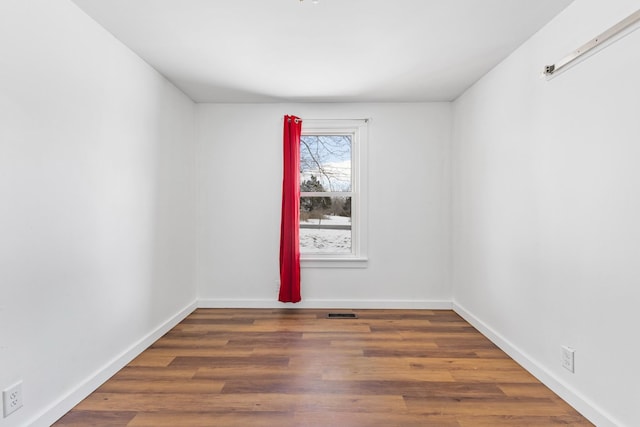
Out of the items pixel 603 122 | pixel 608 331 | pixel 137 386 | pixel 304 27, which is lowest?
pixel 137 386

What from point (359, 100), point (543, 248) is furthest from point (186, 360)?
point (359, 100)

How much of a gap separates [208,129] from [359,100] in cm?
171

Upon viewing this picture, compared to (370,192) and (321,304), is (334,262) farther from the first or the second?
(370,192)

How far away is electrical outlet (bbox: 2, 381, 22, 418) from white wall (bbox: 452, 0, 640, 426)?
9.37 feet

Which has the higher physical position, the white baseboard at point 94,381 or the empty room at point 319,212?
the empty room at point 319,212

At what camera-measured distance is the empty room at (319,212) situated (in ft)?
5.79

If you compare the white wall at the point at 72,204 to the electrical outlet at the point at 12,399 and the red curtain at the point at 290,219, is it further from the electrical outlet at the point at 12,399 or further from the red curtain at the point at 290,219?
the red curtain at the point at 290,219

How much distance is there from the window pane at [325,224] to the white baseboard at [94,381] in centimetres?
170

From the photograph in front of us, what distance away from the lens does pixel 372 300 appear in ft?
13.1

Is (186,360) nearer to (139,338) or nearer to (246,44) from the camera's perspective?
(139,338)

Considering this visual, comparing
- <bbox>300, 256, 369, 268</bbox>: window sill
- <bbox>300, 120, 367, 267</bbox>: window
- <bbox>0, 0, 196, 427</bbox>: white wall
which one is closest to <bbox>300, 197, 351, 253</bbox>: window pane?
<bbox>300, 120, 367, 267</bbox>: window

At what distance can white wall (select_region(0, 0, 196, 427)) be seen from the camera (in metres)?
1.65

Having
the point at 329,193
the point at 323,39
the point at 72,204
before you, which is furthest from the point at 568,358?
the point at 72,204

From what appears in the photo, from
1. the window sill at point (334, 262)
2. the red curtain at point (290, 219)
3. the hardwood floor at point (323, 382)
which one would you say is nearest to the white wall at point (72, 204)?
the hardwood floor at point (323, 382)
